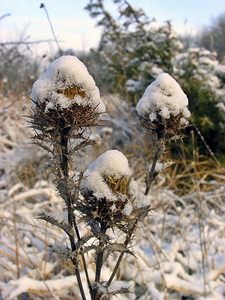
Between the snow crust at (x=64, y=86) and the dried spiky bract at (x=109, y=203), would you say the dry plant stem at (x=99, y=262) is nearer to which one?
the dried spiky bract at (x=109, y=203)

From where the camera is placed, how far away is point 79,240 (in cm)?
95

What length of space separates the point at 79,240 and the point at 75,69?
36cm

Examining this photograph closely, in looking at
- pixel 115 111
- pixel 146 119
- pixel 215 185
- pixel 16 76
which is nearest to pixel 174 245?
pixel 215 185

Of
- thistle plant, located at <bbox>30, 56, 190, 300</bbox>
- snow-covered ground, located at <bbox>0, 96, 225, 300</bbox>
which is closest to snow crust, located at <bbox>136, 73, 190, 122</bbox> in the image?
thistle plant, located at <bbox>30, 56, 190, 300</bbox>

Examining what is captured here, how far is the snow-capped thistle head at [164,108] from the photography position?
111 centimetres

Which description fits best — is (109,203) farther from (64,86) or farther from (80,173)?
(64,86)

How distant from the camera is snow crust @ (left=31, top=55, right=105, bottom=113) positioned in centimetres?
86

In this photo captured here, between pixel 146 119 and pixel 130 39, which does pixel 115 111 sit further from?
pixel 146 119

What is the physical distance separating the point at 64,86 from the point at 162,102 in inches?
12.5

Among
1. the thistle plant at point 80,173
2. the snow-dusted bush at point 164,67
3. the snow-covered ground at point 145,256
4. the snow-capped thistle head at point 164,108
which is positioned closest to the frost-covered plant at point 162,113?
the snow-capped thistle head at point 164,108

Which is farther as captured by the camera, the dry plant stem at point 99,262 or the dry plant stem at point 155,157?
the dry plant stem at point 155,157

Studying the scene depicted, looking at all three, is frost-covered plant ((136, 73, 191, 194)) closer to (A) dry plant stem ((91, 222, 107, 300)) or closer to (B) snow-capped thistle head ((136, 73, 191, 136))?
(B) snow-capped thistle head ((136, 73, 191, 136))

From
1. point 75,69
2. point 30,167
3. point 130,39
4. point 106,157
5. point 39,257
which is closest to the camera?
point 75,69

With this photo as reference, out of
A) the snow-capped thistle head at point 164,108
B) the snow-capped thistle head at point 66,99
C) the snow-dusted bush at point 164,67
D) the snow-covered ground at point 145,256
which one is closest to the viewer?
the snow-capped thistle head at point 66,99
